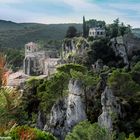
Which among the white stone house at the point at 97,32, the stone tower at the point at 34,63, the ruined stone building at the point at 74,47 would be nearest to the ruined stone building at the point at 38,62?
the stone tower at the point at 34,63

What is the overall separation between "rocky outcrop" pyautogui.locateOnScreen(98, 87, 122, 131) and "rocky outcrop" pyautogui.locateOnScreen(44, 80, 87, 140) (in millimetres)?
1931

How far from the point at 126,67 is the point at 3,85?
56.7 meters

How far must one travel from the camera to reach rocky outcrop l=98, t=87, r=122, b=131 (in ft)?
139

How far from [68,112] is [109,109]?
3380mm

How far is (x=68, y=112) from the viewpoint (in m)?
45.0

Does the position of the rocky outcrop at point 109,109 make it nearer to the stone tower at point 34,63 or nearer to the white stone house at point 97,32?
the white stone house at point 97,32

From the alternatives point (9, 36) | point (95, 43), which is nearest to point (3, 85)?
point (95, 43)

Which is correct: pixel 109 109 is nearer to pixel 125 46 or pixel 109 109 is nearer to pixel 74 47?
pixel 125 46

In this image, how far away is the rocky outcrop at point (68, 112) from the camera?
43906 mm

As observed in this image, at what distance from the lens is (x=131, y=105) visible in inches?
1848

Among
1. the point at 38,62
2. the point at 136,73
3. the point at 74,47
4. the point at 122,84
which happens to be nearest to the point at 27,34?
the point at 38,62

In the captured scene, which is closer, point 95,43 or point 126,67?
point 126,67

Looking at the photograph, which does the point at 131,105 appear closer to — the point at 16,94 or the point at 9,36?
the point at 16,94

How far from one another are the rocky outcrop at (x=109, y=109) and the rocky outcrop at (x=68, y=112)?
193 cm
